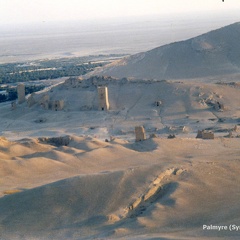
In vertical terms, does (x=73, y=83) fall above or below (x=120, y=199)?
above

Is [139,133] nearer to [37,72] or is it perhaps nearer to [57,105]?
[57,105]

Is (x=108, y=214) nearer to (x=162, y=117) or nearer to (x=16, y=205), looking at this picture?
(x=16, y=205)

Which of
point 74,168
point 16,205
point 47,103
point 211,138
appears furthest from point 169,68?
point 16,205

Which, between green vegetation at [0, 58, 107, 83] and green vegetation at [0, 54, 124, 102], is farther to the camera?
green vegetation at [0, 58, 107, 83]

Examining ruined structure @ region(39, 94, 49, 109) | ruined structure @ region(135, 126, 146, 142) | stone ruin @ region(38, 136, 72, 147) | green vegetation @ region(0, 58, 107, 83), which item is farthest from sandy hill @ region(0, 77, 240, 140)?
green vegetation @ region(0, 58, 107, 83)

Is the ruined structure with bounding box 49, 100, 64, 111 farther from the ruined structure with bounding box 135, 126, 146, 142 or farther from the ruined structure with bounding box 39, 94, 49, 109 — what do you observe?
the ruined structure with bounding box 135, 126, 146, 142

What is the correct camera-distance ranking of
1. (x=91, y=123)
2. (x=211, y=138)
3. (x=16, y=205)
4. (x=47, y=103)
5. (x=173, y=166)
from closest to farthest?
1. (x=16, y=205)
2. (x=173, y=166)
3. (x=211, y=138)
4. (x=91, y=123)
5. (x=47, y=103)

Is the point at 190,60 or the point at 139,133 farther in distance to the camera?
the point at 190,60

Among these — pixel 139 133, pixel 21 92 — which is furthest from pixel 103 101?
pixel 139 133

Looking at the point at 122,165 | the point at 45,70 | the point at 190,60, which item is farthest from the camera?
the point at 45,70
